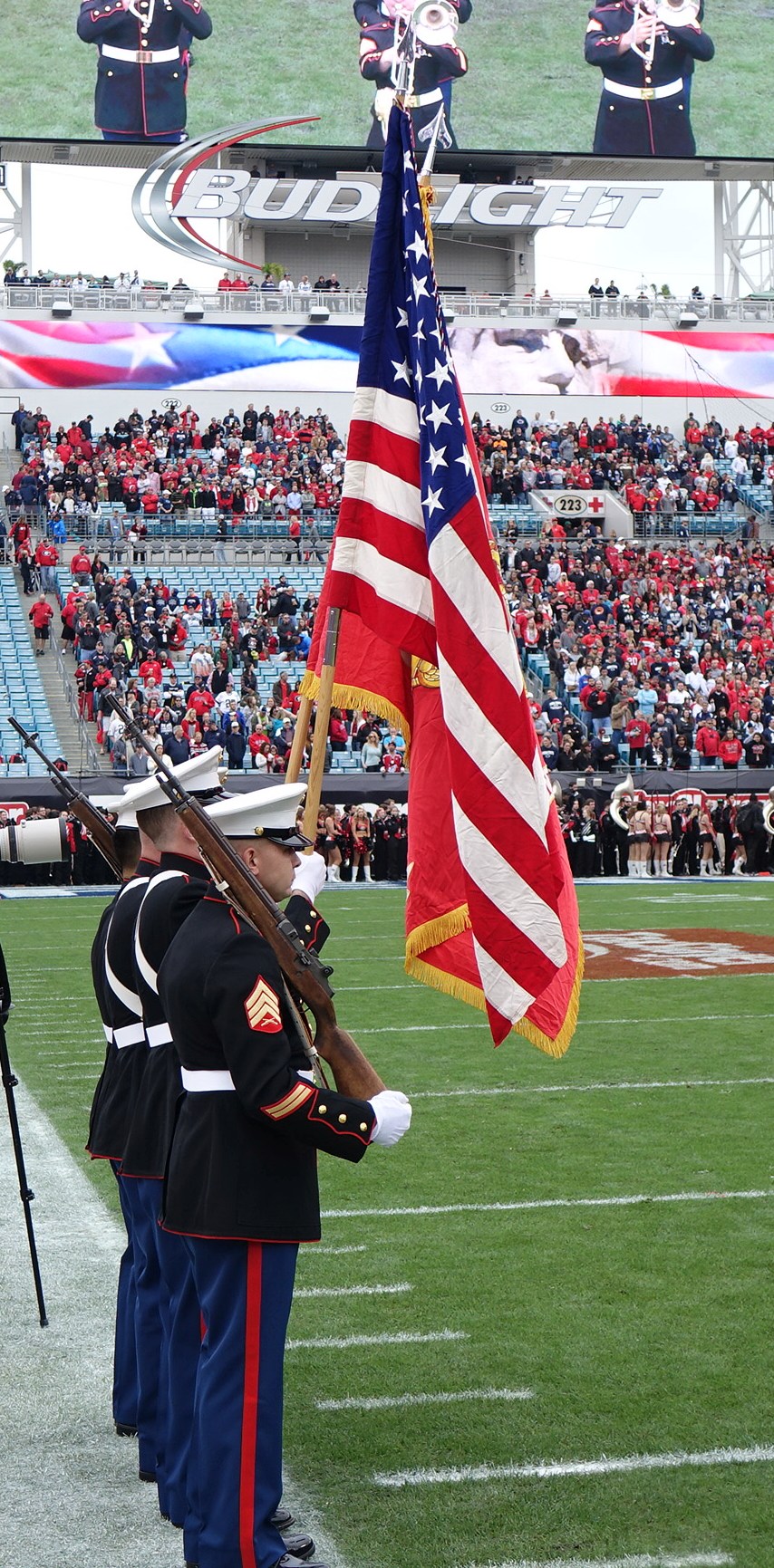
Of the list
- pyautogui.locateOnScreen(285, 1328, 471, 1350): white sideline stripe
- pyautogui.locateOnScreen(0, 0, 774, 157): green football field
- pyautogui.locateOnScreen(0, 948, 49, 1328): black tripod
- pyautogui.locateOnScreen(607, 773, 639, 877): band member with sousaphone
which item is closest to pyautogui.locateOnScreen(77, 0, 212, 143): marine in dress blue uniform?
pyautogui.locateOnScreen(0, 0, 774, 157): green football field

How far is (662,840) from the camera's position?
24297mm

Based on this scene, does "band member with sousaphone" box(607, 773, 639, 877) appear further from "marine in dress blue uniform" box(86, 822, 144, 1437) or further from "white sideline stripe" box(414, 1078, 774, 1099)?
"marine in dress blue uniform" box(86, 822, 144, 1437)

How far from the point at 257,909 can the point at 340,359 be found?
122ft

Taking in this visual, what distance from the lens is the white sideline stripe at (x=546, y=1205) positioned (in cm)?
644

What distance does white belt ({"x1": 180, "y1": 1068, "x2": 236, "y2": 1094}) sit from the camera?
359cm

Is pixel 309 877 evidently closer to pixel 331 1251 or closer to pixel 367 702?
pixel 367 702

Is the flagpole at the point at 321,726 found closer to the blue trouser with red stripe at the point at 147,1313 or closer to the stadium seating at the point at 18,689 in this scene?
the blue trouser with red stripe at the point at 147,1313

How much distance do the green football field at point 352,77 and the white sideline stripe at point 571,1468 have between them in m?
38.2

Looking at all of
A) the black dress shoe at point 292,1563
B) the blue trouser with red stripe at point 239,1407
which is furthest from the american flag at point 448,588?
the black dress shoe at point 292,1563

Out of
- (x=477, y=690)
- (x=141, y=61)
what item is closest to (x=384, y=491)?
(x=477, y=690)

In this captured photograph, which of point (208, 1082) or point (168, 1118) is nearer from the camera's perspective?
point (208, 1082)

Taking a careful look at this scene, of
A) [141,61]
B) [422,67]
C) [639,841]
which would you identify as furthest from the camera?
[422,67]

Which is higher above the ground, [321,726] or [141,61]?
[141,61]

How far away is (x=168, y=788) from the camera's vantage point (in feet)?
11.9
